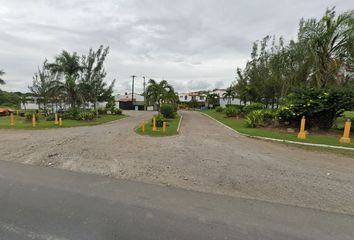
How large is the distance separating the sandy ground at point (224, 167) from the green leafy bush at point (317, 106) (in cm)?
517

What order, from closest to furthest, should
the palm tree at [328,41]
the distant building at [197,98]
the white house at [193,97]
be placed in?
the palm tree at [328,41] < the distant building at [197,98] < the white house at [193,97]

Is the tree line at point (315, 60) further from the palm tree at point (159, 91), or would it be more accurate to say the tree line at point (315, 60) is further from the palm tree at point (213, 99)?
the palm tree at point (213, 99)

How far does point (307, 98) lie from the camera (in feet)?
42.3

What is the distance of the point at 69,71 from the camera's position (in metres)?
22.8

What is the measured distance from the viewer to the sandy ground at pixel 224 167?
436 cm

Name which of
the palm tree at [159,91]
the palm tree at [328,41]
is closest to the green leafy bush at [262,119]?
the palm tree at [328,41]

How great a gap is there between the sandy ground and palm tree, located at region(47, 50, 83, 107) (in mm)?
14316

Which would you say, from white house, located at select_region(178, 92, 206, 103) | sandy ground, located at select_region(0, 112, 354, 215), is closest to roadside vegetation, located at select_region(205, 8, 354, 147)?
sandy ground, located at select_region(0, 112, 354, 215)

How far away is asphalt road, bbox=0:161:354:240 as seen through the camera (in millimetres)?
2852

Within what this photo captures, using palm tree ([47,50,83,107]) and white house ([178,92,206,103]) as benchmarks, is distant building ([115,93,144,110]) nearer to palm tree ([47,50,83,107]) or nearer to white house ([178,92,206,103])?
white house ([178,92,206,103])

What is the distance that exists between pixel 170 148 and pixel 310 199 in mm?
5114

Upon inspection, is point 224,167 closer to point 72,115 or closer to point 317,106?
point 317,106

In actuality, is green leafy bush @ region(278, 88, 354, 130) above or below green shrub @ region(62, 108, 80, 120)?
above

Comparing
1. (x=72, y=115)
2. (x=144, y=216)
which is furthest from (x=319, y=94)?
(x=72, y=115)
